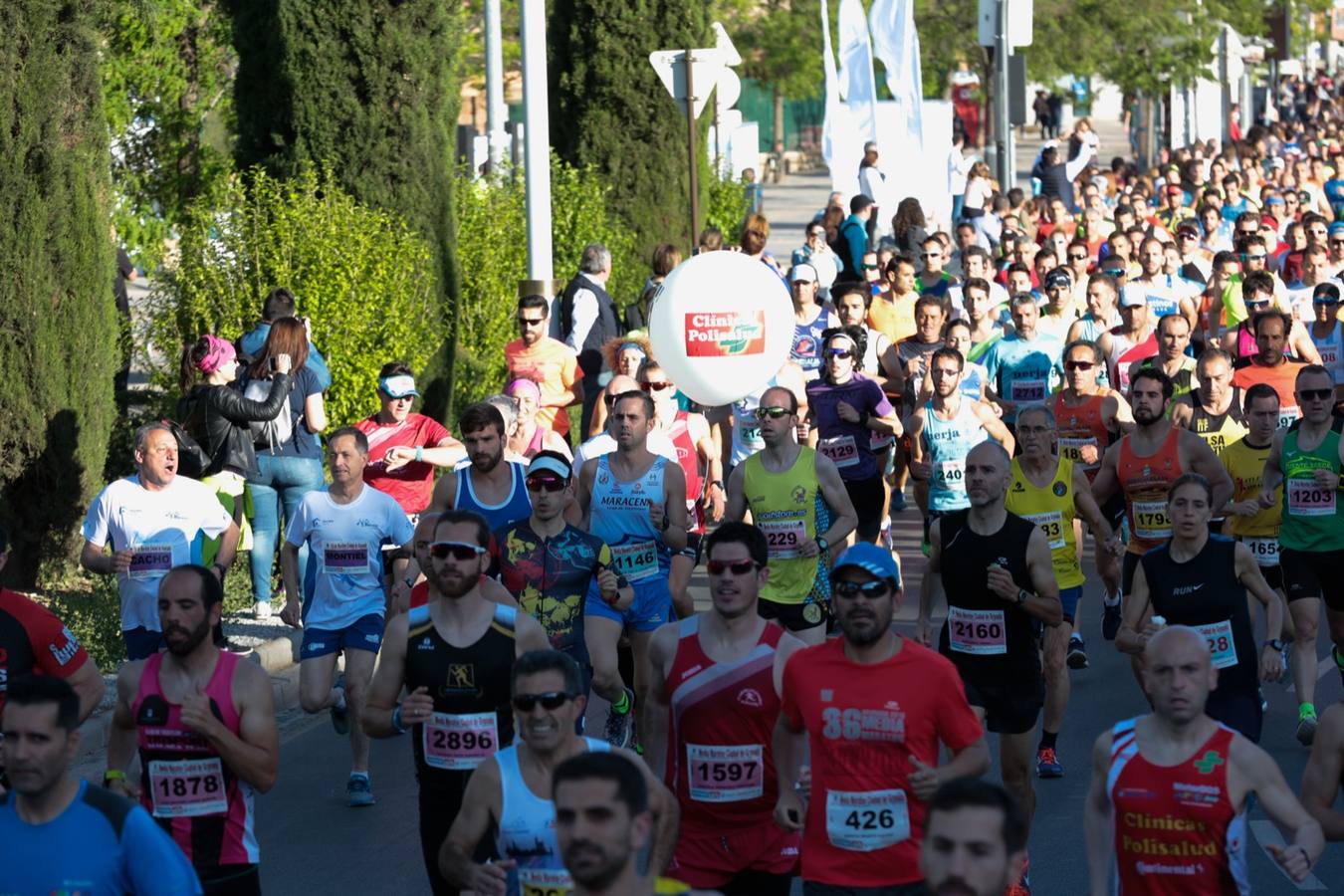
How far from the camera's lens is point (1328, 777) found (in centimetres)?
621

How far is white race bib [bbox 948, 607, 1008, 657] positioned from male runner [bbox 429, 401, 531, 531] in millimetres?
1997

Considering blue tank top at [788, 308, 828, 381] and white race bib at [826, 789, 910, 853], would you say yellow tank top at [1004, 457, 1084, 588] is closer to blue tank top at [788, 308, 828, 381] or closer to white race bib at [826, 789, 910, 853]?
blue tank top at [788, 308, 828, 381]

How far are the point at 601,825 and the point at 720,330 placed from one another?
9.24 meters

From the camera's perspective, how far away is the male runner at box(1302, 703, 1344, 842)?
618cm

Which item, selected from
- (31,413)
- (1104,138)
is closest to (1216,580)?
(31,413)

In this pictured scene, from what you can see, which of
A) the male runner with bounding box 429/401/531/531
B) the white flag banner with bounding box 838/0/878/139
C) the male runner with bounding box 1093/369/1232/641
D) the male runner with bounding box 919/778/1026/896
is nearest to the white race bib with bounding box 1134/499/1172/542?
the male runner with bounding box 1093/369/1232/641

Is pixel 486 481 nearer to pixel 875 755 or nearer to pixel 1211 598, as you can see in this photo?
pixel 1211 598

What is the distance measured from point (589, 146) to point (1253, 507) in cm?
1420

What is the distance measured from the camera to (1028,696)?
354 inches

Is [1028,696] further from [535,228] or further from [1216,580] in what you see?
[535,228]

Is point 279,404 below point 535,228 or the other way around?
below

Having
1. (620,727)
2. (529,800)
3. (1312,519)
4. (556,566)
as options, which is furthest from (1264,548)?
(529,800)

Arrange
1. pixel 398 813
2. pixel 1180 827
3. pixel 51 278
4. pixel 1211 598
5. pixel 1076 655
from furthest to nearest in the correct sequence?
pixel 51 278, pixel 1076 655, pixel 398 813, pixel 1211 598, pixel 1180 827

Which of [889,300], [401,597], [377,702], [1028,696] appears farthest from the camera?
[889,300]
